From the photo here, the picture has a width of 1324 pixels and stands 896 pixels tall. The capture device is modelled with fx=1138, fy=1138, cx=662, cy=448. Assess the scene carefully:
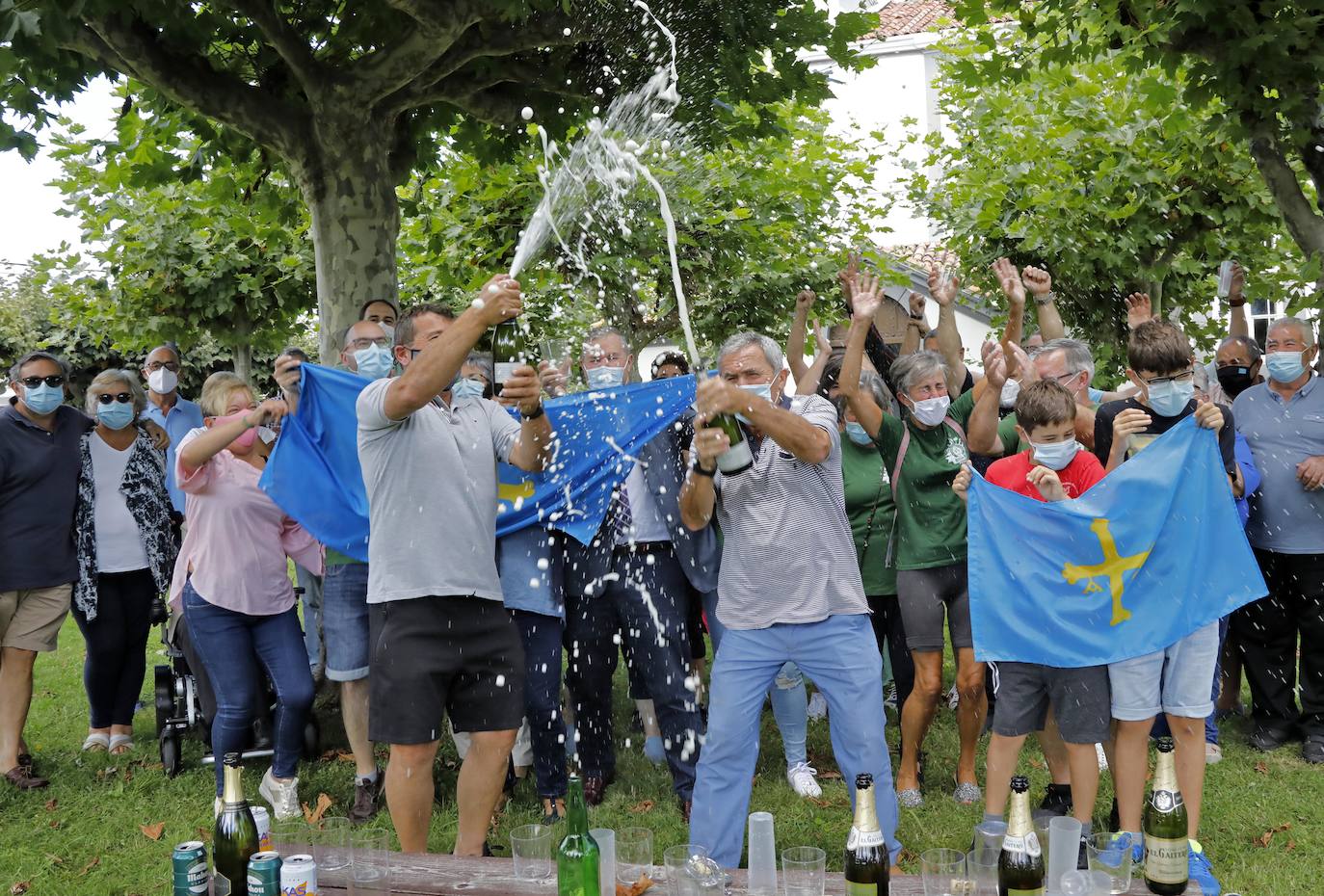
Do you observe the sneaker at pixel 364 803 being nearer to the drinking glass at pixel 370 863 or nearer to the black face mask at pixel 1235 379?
the drinking glass at pixel 370 863

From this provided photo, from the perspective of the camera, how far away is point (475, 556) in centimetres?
445

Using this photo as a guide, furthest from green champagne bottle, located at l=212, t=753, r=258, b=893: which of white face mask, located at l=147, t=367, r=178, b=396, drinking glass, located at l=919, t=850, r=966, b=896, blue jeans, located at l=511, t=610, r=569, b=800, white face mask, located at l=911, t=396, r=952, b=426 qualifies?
white face mask, located at l=147, t=367, r=178, b=396

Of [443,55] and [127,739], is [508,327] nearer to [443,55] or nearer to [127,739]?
[443,55]

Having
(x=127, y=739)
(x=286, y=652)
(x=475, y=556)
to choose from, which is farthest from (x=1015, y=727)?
(x=127, y=739)

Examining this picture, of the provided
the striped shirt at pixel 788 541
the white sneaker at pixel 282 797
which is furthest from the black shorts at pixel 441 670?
the white sneaker at pixel 282 797

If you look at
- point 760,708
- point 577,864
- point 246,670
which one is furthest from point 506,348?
point 577,864

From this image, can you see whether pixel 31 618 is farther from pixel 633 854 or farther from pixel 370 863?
pixel 633 854

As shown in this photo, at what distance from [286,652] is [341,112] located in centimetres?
305

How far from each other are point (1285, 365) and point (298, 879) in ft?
19.7

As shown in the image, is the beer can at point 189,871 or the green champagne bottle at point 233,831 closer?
the beer can at point 189,871

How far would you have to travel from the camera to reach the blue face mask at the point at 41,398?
6707 millimetres

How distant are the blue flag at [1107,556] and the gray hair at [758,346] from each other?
1.00m

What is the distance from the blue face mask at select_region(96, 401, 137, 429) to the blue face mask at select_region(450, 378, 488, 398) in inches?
97.7

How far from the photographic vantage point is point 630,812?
5812mm
